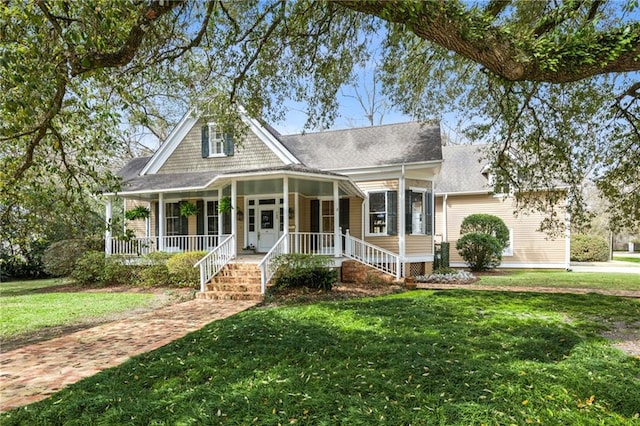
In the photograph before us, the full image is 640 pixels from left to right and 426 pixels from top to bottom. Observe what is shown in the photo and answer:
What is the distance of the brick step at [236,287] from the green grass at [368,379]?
3.70m

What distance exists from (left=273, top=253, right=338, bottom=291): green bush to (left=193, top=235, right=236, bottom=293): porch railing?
190 centimetres

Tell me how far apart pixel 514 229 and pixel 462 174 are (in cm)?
388

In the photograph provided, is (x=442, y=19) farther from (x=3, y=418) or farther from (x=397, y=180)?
(x=397, y=180)

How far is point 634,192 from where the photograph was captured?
10383 mm

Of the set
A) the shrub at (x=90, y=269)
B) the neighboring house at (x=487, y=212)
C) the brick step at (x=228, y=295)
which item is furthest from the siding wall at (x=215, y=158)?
the neighboring house at (x=487, y=212)

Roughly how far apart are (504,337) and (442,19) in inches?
182

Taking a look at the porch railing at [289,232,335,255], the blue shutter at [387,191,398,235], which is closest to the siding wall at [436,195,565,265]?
the blue shutter at [387,191,398,235]

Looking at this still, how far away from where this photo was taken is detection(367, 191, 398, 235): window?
1478cm

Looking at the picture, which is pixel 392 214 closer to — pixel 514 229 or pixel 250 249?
pixel 250 249

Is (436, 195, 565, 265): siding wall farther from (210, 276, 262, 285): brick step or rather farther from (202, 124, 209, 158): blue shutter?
(210, 276, 262, 285): brick step

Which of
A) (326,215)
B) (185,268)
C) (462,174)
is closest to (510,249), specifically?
(462,174)

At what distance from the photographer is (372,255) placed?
560 inches

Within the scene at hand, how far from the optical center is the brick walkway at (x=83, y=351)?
4.52m

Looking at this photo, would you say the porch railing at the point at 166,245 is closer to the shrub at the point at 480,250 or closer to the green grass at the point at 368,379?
the green grass at the point at 368,379
